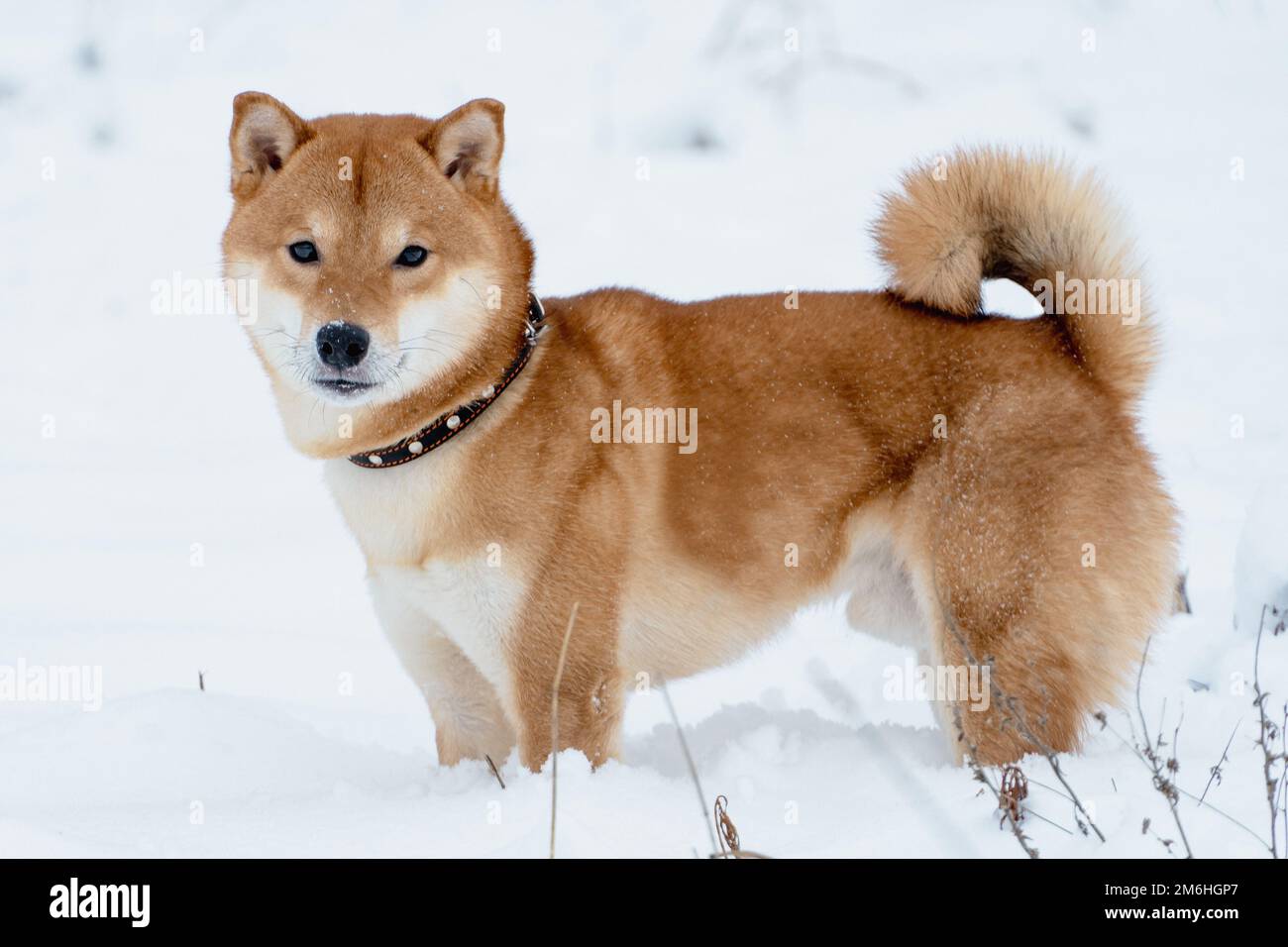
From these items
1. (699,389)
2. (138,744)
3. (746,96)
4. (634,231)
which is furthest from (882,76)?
(138,744)

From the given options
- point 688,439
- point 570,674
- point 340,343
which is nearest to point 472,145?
point 340,343

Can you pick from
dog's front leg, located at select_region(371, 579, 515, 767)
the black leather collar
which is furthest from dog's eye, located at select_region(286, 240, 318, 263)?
dog's front leg, located at select_region(371, 579, 515, 767)

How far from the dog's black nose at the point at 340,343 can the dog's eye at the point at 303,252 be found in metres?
0.25

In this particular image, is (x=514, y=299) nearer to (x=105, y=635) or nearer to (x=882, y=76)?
(x=105, y=635)

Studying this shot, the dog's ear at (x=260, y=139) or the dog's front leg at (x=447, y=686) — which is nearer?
the dog's ear at (x=260, y=139)

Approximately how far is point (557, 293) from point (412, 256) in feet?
19.3

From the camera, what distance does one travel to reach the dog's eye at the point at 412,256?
3189 mm

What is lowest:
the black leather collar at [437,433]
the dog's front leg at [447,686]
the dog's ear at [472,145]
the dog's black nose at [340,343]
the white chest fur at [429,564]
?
the dog's front leg at [447,686]

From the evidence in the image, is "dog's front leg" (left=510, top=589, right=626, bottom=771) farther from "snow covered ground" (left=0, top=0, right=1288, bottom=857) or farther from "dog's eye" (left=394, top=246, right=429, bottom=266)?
"dog's eye" (left=394, top=246, right=429, bottom=266)

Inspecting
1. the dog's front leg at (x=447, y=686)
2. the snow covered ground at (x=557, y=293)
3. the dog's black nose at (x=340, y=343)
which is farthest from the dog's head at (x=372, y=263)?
the snow covered ground at (x=557, y=293)

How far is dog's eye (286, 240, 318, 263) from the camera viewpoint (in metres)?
3.17

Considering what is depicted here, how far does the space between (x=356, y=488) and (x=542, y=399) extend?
0.51 m

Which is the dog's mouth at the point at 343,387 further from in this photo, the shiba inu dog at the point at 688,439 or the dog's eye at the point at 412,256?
the dog's eye at the point at 412,256

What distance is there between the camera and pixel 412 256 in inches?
126
